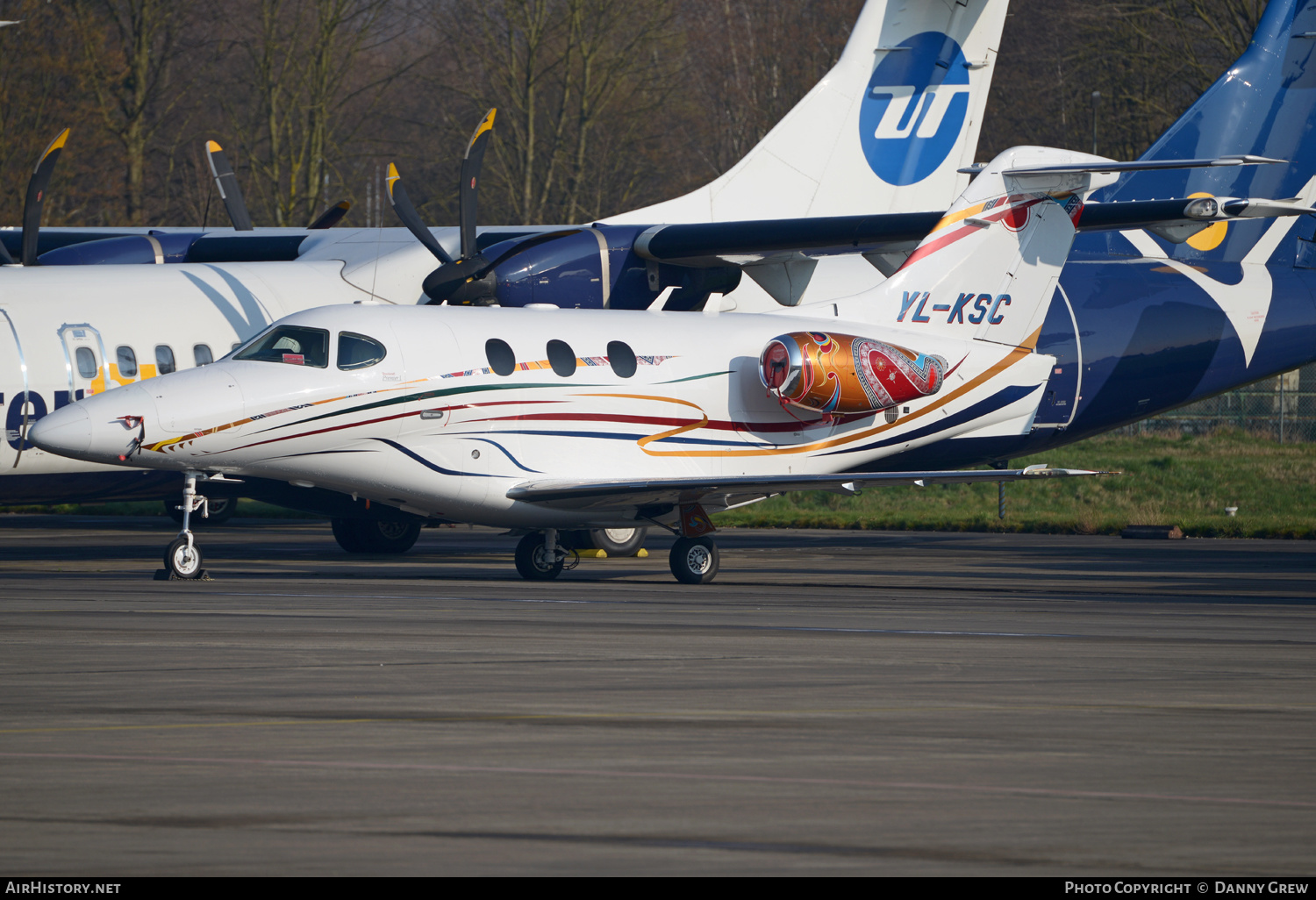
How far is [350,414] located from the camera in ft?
54.6

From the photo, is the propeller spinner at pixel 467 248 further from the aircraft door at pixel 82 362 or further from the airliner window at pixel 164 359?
the aircraft door at pixel 82 362

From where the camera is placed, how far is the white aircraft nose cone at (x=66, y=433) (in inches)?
610

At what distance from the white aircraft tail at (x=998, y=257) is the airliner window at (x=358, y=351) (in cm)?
603

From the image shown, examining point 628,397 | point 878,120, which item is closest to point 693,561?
point 628,397

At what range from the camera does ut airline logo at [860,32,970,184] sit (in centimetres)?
2645

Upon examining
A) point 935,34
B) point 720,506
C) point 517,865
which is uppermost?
point 935,34

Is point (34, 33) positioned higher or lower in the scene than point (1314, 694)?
higher

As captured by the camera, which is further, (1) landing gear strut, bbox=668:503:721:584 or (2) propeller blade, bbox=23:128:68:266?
→ (2) propeller blade, bbox=23:128:68:266

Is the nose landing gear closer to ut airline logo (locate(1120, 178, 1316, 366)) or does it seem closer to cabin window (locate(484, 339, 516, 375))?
cabin window (locate(484, 339, 516, 375))

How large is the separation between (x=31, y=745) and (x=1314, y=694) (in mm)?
6285

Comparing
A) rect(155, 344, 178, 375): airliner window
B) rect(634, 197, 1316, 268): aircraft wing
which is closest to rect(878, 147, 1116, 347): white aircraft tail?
rect(634, 197, 1316, 268): aircraft wing

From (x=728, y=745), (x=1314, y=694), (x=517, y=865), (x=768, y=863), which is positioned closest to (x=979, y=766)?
(x=728, y=745)

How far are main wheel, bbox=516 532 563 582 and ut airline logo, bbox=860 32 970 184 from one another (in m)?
11.1
